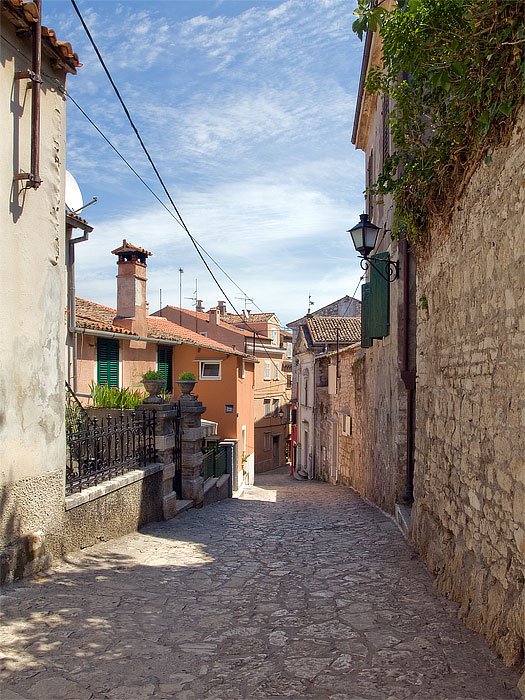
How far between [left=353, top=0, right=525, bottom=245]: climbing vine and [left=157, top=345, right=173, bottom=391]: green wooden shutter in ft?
43.7

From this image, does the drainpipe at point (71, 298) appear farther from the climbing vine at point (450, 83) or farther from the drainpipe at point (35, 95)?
the climbing vine at point (450, 83)

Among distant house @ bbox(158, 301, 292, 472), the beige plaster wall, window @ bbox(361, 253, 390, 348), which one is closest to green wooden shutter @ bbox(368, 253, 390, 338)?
Result: window @ bbox(361, 253, 390, 348)

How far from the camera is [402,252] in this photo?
8250mm

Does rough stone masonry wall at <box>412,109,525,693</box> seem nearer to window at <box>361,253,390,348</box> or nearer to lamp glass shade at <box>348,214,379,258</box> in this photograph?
lamp glass shade at <box>348,214,379,258</box>

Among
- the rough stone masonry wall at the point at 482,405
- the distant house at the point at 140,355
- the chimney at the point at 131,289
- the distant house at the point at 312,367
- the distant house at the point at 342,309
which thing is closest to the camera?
the rough stone masonry wall at the point at 482,405

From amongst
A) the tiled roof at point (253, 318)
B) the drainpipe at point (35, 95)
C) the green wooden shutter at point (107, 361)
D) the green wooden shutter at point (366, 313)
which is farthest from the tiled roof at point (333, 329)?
the drainpipe at point (35, 95)

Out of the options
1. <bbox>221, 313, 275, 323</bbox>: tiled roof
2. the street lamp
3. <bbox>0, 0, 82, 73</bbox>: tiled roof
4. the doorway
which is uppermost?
<bbox>221, 313, 275, 323</bbox>: tiled roof

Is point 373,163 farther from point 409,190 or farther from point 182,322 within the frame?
point 182,322

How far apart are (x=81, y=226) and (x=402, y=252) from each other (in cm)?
673

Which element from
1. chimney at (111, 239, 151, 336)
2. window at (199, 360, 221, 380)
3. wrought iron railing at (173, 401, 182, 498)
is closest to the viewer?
wrought iron railing at (173, 401, 182, 498)

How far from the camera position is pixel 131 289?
16297mm

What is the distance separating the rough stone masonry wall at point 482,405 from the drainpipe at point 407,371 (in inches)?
81.1

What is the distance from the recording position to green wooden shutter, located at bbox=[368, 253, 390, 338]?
9.32 metres

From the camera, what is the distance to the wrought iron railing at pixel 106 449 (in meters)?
6.32
